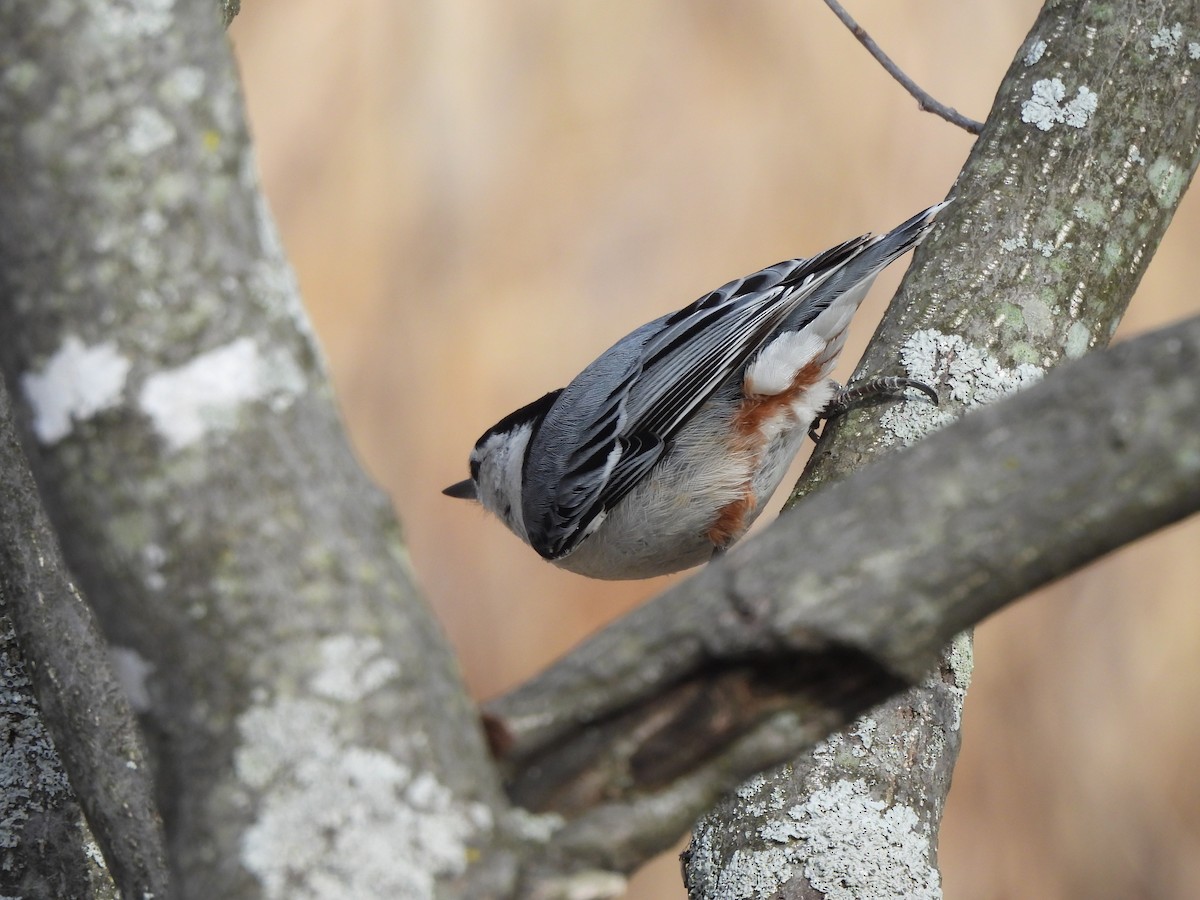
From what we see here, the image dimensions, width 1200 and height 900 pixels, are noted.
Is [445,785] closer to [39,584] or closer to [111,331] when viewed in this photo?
[111,331]

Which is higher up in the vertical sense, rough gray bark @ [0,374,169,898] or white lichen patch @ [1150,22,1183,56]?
white lichen patch @ [1150,22,1183,56]

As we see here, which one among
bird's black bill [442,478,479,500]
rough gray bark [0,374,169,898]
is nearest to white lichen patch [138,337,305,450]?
rough gray bark [0,374,169,898]

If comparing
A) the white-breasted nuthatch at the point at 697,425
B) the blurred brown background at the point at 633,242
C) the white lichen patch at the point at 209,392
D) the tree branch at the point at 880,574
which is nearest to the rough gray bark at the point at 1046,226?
the white-breasted nuthatch at the point at 697,425

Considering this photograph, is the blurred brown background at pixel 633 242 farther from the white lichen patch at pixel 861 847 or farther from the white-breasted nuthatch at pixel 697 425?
the white lichen patch at pixel 861 847

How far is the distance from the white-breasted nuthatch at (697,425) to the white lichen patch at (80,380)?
5.34 feet

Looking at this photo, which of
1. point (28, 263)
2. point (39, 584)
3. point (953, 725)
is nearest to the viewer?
point (28, 263)

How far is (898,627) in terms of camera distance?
85 cm

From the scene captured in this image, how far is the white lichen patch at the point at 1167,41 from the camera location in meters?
1.88

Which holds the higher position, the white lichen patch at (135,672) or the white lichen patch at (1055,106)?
the white lichen patch at (1055,106)

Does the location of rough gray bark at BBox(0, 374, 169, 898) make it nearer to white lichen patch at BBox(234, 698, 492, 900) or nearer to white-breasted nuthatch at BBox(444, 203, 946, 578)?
white lichen patch at BBox(234, 698, 492, 900)

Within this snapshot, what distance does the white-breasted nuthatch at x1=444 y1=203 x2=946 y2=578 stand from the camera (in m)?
2.36

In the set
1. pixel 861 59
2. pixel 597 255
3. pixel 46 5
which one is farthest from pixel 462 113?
pixel 46 5

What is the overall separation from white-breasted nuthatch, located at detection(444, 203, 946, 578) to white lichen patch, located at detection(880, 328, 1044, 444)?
1.38 ft

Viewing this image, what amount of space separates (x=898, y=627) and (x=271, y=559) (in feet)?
1.48
